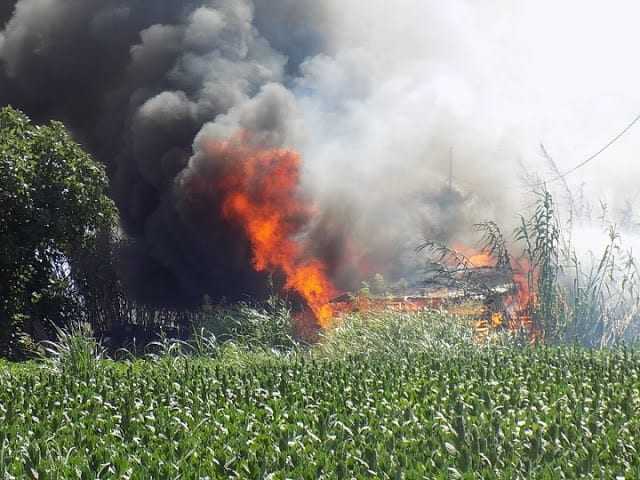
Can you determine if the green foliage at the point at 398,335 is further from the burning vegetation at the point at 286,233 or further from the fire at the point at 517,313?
the burning vegetation at the point at 286,233

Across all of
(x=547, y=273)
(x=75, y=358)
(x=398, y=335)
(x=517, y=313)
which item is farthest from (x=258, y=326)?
(x=75, y=358)

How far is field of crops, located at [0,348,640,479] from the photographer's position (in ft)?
17.9

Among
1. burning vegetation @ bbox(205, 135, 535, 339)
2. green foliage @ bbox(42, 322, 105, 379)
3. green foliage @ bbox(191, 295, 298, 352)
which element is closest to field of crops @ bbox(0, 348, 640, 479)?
green foliage @ bbox(42, 322, 105, 379)

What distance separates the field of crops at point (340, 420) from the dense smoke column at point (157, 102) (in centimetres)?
1003

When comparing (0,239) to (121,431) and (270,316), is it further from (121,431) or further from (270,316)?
(121,431)

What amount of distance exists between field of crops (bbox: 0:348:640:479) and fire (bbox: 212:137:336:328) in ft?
28.7

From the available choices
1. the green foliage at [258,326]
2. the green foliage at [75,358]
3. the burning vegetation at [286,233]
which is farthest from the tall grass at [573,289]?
the green foliage at [75,358]

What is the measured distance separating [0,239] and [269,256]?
5.34 meters

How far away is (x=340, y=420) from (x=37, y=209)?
10.7 metres

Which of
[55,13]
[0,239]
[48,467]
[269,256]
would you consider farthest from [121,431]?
[55,13]

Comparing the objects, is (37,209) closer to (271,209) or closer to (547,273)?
(271,209)

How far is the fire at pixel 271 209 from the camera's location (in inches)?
748

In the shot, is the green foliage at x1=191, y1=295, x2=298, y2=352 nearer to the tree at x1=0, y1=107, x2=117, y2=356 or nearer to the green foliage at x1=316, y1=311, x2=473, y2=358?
the green foliage at x1=316, y1=311, x2=473, y2=358

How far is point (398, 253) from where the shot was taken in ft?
71.5
